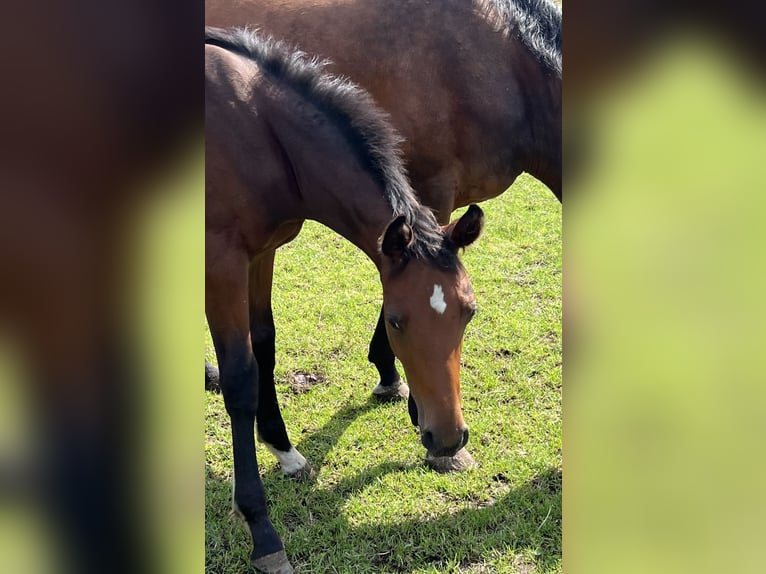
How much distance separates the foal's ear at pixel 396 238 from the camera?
2.45 meters

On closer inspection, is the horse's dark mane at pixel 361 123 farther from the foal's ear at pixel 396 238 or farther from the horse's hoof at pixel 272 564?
the horse's hoof at pixel 272 564

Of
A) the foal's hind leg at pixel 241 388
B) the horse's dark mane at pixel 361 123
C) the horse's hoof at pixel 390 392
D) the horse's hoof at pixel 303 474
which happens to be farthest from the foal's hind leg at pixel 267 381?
the horse's dark mane at pixel 361 123

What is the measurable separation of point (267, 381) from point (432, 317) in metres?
1.26

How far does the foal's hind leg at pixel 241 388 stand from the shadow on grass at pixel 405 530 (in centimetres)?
15

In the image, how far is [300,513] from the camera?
3156mm

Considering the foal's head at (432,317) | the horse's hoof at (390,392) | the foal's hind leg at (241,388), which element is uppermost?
the foal's head at (432,317)

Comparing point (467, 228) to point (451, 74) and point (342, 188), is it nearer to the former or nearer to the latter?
point (342, 188)

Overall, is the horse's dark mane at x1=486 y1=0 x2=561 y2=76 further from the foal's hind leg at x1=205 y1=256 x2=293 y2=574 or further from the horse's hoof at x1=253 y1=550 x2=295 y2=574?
the horse's hoof at x1=253 y1=550 x2=295 y2=574

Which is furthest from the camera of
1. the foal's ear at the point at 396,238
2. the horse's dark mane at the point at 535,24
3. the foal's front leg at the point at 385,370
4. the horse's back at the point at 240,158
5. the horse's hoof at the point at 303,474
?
the foal's front leg at the point at 385,370

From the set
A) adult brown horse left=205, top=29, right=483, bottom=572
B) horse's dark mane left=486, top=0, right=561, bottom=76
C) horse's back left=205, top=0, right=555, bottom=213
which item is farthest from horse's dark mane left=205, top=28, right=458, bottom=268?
horse's dark mane left=486, top=0, right=561, bottom=76

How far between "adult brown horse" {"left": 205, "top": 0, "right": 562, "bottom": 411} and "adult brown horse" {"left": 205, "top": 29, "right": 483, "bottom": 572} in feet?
2.89

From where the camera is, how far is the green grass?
9.56ft
